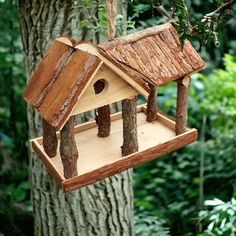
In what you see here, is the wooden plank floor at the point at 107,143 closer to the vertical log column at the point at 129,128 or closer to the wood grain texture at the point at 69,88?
the vertical log column at the point at 129,128

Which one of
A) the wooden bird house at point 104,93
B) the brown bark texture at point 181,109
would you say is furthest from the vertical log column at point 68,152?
the brown bark texture at point 181,109

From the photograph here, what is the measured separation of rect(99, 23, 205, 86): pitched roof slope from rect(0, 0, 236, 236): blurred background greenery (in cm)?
113

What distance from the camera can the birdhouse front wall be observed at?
1348 mm

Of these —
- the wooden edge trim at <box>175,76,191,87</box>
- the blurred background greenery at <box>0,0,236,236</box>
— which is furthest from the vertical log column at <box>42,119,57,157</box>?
the blurred background greenery at <box>0,0,236,236</box>

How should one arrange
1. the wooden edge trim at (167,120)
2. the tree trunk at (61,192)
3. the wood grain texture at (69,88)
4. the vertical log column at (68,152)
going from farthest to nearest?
the tree trunk at (61,192), the wooden edge trim at (167,120), the vertical log column at (68,152), the wood grain texture at (69,88)

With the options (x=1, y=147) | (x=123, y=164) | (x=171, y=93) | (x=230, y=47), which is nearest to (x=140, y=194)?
(x=171, y=93)

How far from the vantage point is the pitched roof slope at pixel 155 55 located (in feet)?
4.53

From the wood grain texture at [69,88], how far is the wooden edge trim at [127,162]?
212 mm

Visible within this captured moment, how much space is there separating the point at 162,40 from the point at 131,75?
0.21 meters

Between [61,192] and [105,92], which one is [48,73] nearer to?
[105,92]

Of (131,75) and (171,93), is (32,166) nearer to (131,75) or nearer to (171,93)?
(131,75)

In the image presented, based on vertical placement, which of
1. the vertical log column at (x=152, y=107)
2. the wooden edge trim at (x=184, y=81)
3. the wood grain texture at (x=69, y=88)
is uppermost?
the wood grain texture at (x=69, y=88)

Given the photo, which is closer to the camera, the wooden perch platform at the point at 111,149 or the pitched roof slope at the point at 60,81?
the pitched roof slope at the point at 60,81

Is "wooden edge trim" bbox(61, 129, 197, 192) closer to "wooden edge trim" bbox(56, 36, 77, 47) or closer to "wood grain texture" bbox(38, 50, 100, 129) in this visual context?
"wood grain texture" bbox(38, 50, 100, 129)
